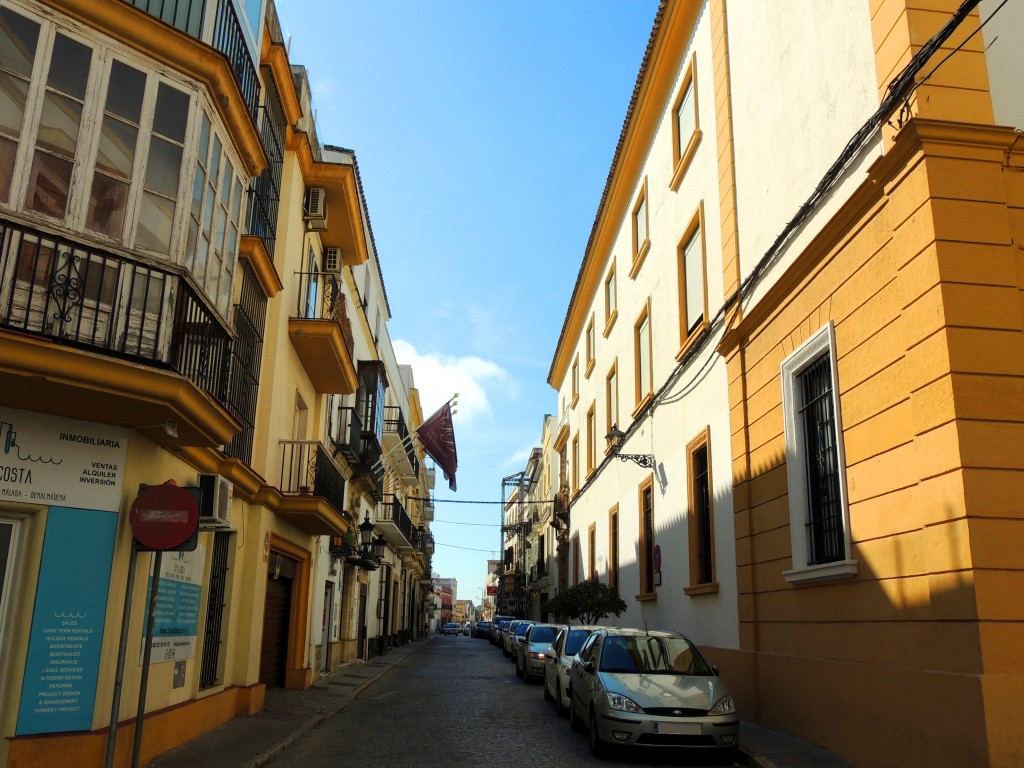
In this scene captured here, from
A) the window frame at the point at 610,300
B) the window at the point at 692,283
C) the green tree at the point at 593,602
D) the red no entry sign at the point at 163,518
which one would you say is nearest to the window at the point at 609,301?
the window frame at the point at 610,300

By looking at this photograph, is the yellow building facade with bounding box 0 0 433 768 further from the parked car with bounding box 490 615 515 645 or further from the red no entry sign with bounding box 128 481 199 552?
the parked car with bounding box 490 615 515 645

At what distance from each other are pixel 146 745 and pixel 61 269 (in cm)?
468

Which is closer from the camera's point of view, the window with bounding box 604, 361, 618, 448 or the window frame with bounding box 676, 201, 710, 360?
the window frame with bounding box 676, 201, 710, 360

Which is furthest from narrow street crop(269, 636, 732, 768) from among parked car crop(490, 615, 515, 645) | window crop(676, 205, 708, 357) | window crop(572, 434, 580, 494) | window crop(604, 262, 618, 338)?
parked car crop(490, 615, 515, 645)

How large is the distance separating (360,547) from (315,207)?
10665 millimetres

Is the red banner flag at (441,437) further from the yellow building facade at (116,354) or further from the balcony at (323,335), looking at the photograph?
the yellow building facade at (116,354)

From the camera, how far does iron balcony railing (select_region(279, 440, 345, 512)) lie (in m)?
14.7

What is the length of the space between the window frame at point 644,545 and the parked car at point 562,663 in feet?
10.7

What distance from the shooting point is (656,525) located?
17.8m

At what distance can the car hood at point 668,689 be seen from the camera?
30.3ft

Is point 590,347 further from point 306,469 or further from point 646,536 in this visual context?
point 306,469

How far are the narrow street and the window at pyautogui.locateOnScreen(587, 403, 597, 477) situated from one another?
9.72 meters

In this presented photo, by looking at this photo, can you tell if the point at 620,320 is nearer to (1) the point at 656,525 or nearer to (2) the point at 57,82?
(1) the point at 656,525

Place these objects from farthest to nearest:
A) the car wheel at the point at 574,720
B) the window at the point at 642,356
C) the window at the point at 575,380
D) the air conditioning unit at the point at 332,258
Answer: the window at the point at 575,380
the window at the point at 642,356
the air conditioning unit at the point at 332,258
the car wheel at the point at 574,720
